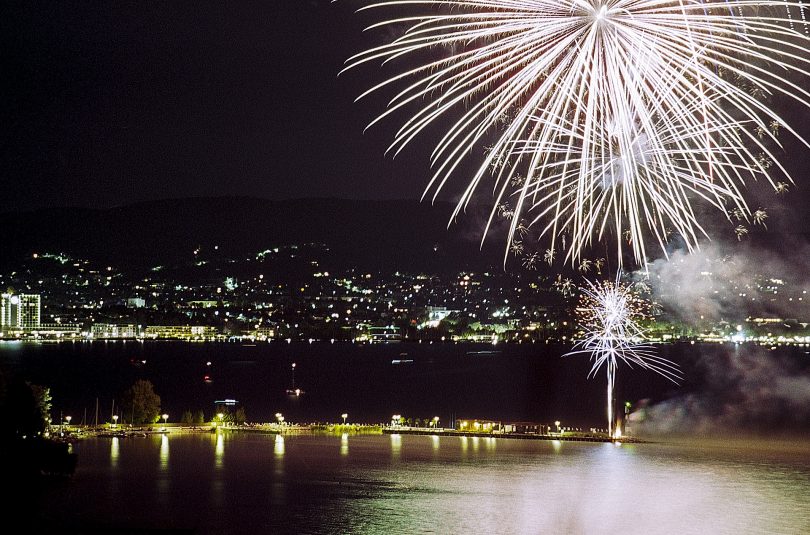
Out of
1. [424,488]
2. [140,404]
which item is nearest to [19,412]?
[424,488]

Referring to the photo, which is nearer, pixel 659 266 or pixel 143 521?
pixel 143 521

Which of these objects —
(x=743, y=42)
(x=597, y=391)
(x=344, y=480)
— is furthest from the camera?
(x=597, y=391)

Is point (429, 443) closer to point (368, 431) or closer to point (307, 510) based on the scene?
point (368, 431)

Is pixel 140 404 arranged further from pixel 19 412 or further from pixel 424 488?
pixel 424 488

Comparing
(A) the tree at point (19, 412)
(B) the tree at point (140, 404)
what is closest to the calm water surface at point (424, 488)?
(A) the tree at point (19, 412)

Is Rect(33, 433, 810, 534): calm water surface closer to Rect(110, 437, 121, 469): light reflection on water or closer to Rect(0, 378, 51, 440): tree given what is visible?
Rect(110, 437, 121, 469): light reflection on water

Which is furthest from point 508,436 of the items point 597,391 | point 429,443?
point 597,391
